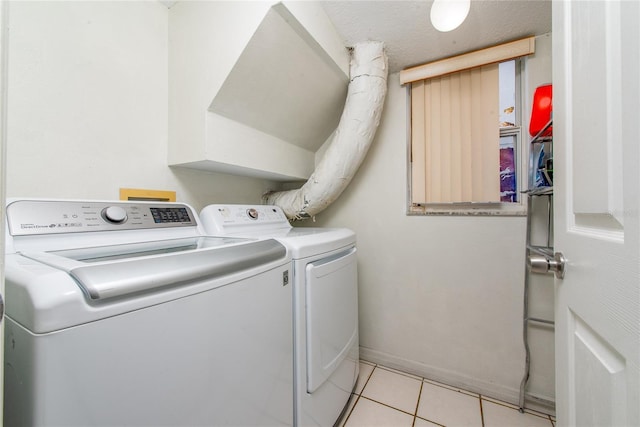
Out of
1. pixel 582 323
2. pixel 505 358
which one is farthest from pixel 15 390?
pixel 505 358

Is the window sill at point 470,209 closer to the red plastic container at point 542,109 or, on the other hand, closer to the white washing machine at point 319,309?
the red plastic container at point 542,109

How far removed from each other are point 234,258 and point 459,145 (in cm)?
150

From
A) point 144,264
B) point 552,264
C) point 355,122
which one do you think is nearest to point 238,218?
point 144,264

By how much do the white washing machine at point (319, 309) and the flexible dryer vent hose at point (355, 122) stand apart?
1.33 ft

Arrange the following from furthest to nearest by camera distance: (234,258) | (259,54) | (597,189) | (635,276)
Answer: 1. (259,54)
2. (234,258)
3. (597,189)
4. (635,276)

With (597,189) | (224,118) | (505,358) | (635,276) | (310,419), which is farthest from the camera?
(505,358)

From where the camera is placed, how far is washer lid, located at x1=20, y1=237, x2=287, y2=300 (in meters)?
0.44

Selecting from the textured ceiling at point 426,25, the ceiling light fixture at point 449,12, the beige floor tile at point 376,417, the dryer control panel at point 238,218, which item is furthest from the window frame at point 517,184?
the beige floor tile at point 376,417

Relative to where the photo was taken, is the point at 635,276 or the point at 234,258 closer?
the point at 635,276

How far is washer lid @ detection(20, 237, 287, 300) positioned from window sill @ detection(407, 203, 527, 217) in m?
1.15

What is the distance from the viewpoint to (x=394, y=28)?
135 cm

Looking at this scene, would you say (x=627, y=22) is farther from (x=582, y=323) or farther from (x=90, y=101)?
(x=90, y=101)

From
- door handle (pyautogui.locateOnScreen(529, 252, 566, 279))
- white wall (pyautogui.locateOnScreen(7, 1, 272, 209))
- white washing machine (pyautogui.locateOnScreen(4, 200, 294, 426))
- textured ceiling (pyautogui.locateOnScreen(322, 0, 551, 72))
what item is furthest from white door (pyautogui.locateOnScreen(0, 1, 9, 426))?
textured ceiling (pyautogui.locateOnScreen(322, 0, 551, 72))

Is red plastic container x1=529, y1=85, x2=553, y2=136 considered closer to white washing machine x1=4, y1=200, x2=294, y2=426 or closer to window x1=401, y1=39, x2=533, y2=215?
window x1=401, y1=39, x2=533, y2=215
